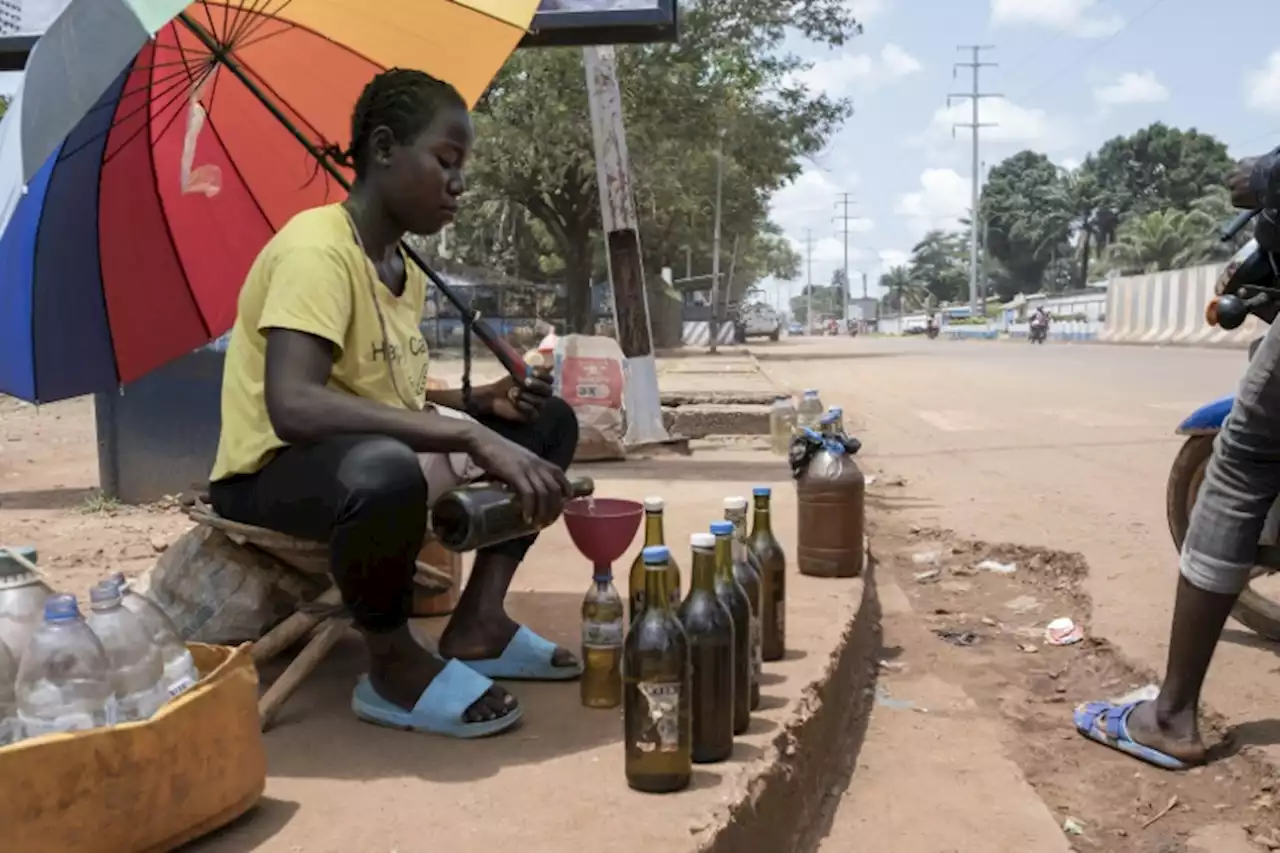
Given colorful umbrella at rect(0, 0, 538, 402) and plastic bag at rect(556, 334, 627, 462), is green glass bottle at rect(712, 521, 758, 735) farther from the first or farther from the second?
plastic bag at rect(556, 334, 627, 462)

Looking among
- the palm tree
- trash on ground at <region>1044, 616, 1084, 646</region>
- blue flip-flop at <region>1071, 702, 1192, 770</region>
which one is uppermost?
the palm tree

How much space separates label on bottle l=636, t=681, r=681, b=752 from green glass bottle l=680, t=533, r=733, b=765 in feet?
0.55

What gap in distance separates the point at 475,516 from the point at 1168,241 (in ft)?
197

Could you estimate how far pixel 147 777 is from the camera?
1868 mm

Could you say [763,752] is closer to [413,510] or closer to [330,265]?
[413,510]

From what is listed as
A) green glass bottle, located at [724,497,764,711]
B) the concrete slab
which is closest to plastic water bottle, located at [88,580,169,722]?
the concrete slab

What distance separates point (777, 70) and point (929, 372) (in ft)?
36.3

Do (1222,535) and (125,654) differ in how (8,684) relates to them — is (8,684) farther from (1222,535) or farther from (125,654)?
(1222,535)

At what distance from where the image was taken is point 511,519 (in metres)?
2.37

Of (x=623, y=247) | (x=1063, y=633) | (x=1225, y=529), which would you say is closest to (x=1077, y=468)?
(x=623, y=247)

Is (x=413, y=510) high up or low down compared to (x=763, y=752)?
up

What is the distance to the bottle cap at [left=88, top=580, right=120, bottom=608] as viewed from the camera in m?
2.08

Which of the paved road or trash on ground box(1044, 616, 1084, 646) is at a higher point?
the paved road

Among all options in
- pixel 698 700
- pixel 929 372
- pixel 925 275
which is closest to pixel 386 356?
pixel 698 700
